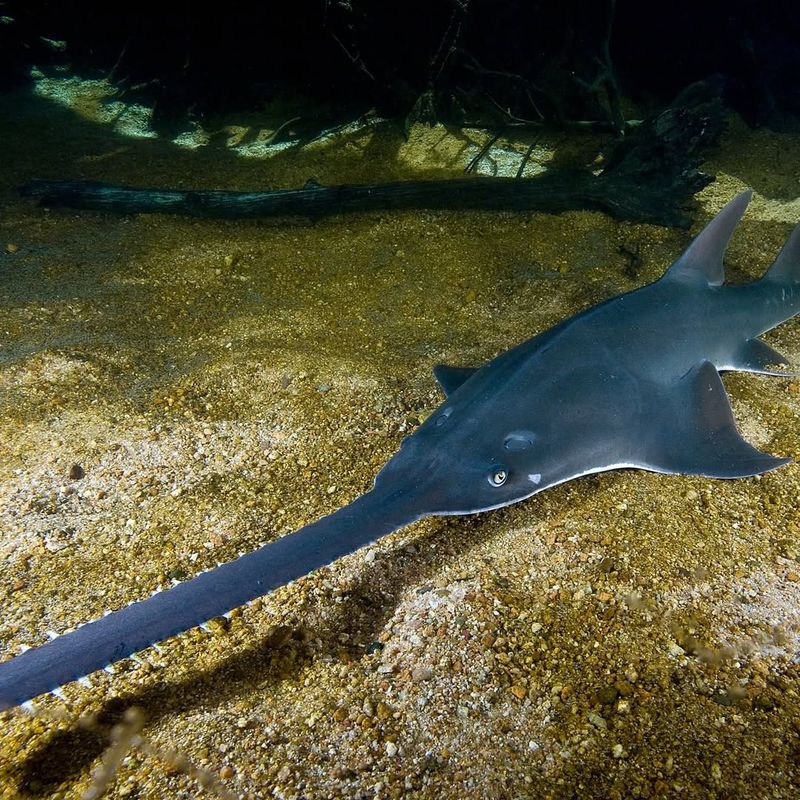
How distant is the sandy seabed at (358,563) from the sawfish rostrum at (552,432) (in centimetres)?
32

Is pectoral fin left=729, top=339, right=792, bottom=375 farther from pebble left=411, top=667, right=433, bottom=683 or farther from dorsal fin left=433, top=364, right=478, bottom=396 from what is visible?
pebble left=411, top=667, right=433, bottom=683

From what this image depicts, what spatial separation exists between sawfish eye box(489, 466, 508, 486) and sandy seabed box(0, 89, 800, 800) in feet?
1.54

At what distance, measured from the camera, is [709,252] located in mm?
3744

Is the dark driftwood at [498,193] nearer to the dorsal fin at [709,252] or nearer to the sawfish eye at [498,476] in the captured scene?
the dorsal fin at [709,252]

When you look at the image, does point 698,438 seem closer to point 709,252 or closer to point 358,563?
point 709,252

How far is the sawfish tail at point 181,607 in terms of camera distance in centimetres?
158

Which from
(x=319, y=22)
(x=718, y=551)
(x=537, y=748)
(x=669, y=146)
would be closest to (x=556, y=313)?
(x=718, y=551)

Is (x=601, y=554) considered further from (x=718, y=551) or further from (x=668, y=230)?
(x=668, y=230)

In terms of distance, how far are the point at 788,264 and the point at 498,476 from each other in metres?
3.17

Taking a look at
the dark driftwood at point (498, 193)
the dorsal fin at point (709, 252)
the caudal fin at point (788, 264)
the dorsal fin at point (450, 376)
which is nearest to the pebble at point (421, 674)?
the dorsal fin at point (450, 376)

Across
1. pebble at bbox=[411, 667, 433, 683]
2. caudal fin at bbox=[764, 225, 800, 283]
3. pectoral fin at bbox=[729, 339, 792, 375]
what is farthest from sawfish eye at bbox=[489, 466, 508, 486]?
caudal fin at bbox=[764, 225, 800, 283]

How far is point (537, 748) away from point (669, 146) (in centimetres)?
635

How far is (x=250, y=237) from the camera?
20.0ft

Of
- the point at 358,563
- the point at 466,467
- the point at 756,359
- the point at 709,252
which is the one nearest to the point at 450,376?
the point at 466,467
